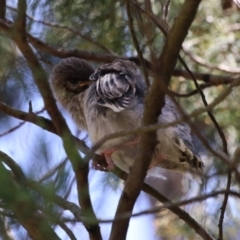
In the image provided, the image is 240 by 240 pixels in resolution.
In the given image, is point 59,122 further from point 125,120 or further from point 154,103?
point 125,120

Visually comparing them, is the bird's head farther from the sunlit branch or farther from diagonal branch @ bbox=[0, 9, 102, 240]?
diagonal branch @ bbox=[0, 9, 102, 240]

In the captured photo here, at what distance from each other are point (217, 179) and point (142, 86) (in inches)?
30.6

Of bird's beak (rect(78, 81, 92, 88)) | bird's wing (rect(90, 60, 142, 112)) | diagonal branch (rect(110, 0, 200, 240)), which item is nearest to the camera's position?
diagonal branch (rect(110, 0, 200, 240))

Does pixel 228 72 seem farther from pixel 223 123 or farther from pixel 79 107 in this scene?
pixel 79 107

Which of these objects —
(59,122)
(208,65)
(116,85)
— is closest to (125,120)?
(116,85)

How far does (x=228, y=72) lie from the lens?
548 cm

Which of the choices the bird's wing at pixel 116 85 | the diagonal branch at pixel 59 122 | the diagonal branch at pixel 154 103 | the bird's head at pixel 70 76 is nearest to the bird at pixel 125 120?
the bird's wing at pixel 116 85

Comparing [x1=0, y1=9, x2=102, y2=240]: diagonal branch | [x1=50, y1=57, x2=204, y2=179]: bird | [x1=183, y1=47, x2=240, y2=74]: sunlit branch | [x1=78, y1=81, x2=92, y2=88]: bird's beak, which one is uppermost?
[x1=183, y1=47, x2=240, y2=74]: sunlit branch

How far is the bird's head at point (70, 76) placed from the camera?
4.55 meters

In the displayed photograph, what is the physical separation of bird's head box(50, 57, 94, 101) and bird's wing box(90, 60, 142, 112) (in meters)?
0.48

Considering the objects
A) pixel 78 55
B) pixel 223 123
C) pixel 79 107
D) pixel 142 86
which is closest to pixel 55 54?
pixel 78 55

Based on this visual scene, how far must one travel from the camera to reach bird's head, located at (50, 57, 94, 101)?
4555mm

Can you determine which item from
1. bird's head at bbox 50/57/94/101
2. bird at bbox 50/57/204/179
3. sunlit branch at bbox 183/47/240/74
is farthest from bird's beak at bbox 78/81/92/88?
sunlit branch at bbox 183/47/240/74

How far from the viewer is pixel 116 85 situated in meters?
3.82
